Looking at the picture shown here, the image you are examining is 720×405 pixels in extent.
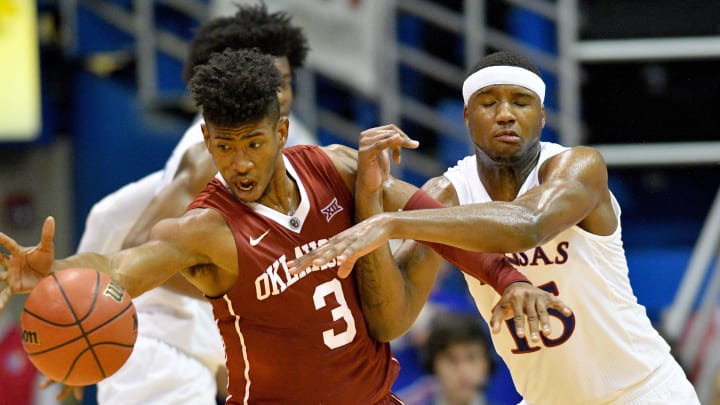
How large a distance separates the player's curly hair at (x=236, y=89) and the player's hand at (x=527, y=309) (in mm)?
1183

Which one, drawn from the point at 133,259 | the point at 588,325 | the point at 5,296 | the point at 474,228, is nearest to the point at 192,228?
the point at 133,259

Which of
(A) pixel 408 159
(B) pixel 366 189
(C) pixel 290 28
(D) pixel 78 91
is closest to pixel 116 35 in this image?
(D) pixel 78 91

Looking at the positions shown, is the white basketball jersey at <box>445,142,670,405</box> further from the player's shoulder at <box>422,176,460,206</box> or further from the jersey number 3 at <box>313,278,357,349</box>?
the jersey number 3 at <box>313,278,357,349</box>

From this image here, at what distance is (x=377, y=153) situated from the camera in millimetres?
4840

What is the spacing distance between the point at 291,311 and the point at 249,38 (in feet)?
7.60

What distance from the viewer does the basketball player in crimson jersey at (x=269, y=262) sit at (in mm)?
4609

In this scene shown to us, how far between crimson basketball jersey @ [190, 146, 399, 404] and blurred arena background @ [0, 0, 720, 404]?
3765 mm

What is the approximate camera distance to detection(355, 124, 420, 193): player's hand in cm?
475

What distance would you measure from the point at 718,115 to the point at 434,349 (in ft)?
11.4

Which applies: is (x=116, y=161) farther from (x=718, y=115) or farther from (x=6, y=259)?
(x=6, y=259)

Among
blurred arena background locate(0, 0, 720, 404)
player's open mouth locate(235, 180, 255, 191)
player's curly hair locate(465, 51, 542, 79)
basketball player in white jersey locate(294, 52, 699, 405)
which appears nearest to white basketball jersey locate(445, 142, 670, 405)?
basketball player in white jersey locate(294, 52, 699, 405)

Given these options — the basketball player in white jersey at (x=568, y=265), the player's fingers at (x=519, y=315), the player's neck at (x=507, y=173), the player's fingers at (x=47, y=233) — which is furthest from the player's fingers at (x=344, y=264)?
the player's neck at (x=507, y=173)

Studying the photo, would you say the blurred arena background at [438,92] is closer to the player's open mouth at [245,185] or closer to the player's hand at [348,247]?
the player's open mouth at [245,185]

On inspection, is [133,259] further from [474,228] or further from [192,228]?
[474,228]
